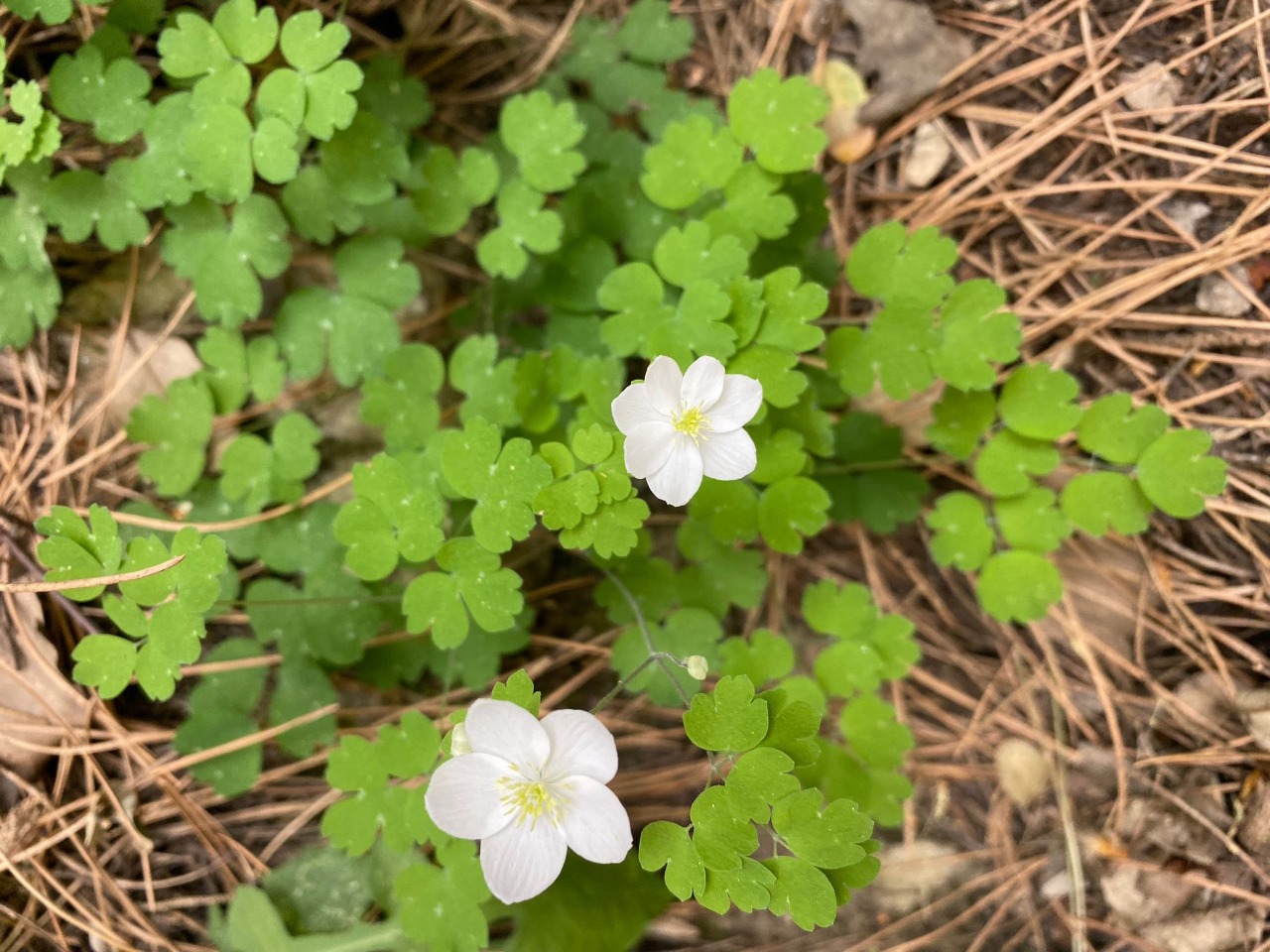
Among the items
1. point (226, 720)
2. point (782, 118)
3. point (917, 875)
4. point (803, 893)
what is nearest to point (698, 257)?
point (782, 118)

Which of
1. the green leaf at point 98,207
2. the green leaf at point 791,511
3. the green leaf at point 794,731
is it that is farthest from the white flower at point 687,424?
the green leaf at point 98,207

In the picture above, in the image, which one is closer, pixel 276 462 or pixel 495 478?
pixel 495 478

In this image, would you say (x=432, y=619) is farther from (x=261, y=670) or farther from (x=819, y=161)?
(x=819, y=161)

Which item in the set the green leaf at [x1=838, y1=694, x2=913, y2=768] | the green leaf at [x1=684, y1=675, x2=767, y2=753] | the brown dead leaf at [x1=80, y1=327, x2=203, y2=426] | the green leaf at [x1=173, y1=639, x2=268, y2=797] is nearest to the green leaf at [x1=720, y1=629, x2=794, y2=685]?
the green leaf at [x1=838, y1=694, x2=913, y2=768]

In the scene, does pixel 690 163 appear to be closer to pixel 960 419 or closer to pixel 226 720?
pixel 960 419

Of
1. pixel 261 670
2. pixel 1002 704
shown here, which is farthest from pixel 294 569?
pixel 1002 704

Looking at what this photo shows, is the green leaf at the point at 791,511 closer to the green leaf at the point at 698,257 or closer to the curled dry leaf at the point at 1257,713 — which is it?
the green leaf at the point at 698,257

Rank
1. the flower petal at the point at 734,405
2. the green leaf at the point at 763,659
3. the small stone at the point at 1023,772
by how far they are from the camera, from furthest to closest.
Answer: the small stone at the point at 1023,772
the green leaf at the point at 763,659
the flower petal at the point at 734,405
